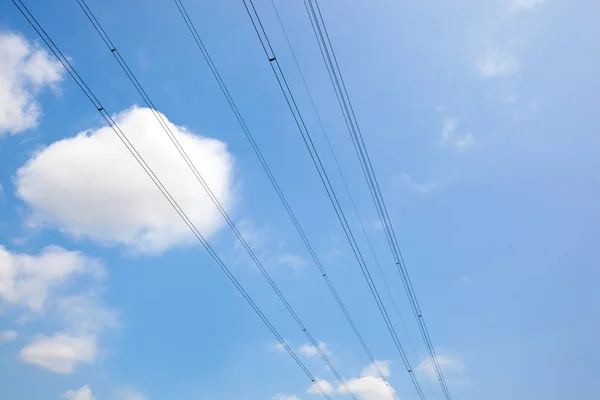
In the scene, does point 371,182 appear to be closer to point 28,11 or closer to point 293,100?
point 293,100

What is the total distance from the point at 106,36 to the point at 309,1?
8.45 metres

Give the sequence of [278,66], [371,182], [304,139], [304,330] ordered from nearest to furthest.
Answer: [278,66] → [304,139] → [371,182] → [304,330]

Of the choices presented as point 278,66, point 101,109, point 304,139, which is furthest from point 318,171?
point 101,109

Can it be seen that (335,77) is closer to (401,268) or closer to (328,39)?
(328,39)

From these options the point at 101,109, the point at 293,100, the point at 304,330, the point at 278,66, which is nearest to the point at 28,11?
the point at 101,109

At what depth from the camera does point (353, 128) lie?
20.5m

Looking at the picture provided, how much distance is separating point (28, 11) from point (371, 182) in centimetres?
1709

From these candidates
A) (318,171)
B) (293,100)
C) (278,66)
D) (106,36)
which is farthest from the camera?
(318,171)

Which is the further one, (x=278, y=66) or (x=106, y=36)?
(x=278, y=66)

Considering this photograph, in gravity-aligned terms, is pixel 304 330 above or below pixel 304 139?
below

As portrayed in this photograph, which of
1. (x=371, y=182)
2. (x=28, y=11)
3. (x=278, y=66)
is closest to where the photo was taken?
(x=28, y=11)

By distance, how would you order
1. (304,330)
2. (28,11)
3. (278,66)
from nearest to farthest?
(28,11)
(278,66)
(304,330)

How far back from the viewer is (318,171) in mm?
21219

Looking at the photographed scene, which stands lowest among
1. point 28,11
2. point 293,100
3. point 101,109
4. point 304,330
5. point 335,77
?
point 304,330
